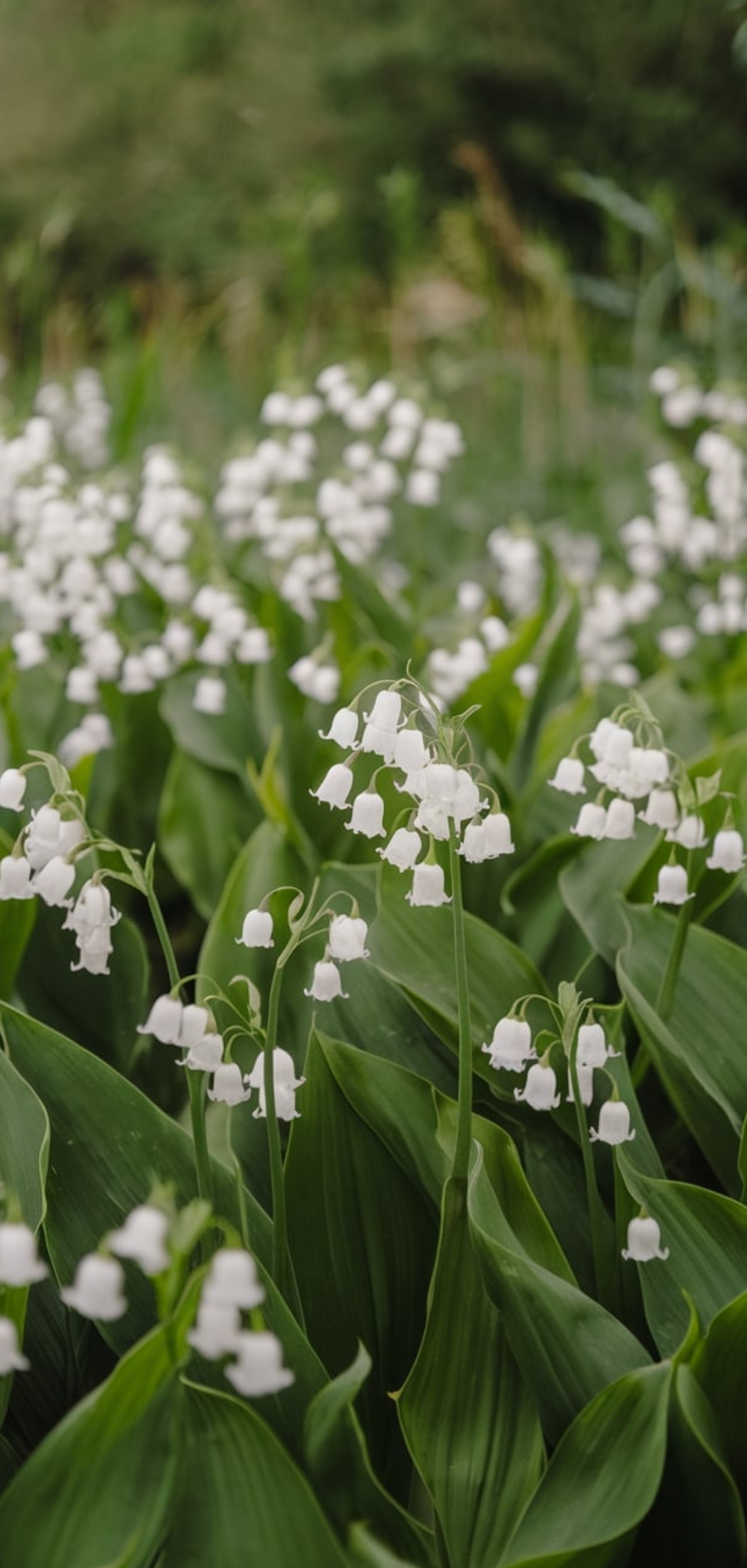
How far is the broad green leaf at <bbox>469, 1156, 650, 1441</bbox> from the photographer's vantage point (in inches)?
54.7

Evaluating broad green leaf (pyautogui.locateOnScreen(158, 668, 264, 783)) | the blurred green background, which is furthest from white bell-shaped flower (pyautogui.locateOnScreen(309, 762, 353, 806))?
the blurred green background

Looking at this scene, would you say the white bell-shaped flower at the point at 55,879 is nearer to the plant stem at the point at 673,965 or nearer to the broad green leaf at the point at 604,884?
the plant stem at the point at 673,965

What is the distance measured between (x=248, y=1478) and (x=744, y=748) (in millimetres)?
1504

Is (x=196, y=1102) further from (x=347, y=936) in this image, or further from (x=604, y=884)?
(x=604, y=884)

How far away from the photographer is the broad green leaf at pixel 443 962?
1.84 m

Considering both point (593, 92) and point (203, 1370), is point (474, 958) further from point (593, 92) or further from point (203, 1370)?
point (593, 92)

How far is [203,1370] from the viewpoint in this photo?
4.54ft

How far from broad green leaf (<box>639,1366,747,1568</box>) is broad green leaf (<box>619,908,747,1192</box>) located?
422 mm

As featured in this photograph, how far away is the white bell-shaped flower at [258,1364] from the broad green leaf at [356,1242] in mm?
524

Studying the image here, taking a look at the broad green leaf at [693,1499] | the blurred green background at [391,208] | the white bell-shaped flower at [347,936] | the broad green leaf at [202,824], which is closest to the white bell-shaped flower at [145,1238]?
the white bell-shaped flower at [347,936]

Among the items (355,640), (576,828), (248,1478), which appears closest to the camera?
(248,1478)

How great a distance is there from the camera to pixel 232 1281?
101 centimetres

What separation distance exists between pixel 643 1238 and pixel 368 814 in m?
0.50

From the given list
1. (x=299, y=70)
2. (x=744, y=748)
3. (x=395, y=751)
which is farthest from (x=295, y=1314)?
(x=299, y=70)
